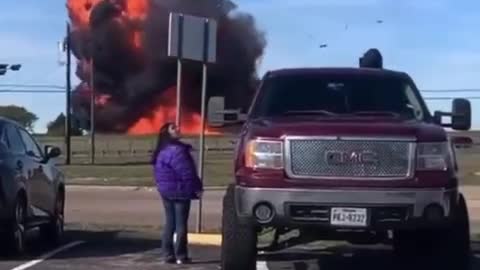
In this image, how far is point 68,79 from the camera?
68.2 meters

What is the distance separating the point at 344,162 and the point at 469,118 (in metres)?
2.17

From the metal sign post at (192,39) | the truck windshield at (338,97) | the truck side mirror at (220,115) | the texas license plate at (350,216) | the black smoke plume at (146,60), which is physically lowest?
the texas license plate at (350,216)

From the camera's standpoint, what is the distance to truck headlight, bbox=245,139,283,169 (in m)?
10.6

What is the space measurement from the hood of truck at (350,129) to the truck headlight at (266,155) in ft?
0.24

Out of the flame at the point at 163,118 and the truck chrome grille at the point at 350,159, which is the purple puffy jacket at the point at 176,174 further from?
the flame at the point at 163,118

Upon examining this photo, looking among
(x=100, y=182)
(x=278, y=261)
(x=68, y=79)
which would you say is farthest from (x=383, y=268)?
(x=68, y=79)

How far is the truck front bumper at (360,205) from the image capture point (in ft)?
34.0

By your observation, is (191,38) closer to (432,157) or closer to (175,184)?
(175,184)

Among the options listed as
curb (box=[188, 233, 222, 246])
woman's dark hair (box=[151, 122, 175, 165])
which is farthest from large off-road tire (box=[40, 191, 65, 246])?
woman's dark hair (box=[151, 122, 175, 165])

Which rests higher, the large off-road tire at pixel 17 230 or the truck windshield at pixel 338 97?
the truck windshield at pixel 338 97

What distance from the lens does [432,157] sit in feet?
34.6

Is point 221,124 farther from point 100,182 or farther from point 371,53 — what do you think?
point 100,182

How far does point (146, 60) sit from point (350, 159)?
88732 mm

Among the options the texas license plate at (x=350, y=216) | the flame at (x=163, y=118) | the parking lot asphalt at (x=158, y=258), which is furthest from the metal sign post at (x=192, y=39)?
the flame at (x=163, y=118)
